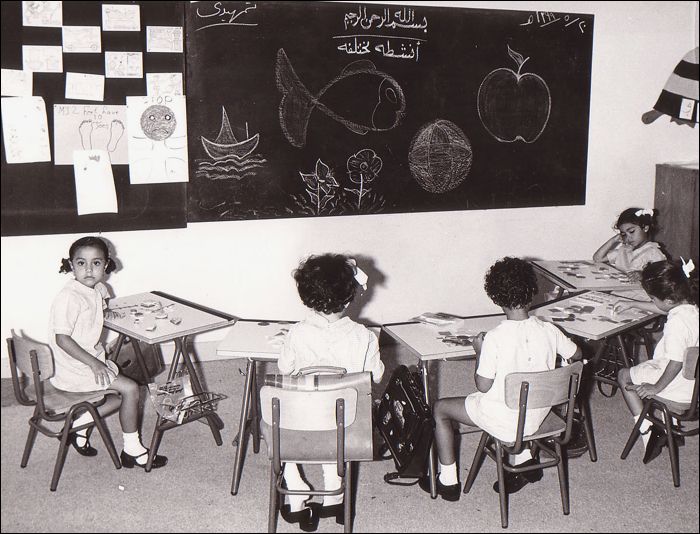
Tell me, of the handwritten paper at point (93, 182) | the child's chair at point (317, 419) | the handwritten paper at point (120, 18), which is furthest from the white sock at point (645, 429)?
the handwritten paper at point (120, 18)

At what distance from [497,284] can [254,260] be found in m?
2.13

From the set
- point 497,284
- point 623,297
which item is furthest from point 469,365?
point 497,284

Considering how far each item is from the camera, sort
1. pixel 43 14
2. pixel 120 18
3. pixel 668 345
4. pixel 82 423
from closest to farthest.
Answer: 1. pixel 668 345
2. pixel 82 423
3. pixel 43 14
4. pixel 120 18

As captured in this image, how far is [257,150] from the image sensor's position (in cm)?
439

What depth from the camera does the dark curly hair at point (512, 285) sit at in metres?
2.82

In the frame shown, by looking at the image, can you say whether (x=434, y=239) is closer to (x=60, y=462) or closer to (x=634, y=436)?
(x=634, y=436)

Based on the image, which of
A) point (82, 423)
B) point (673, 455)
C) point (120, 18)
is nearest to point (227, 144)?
point (120, 18)

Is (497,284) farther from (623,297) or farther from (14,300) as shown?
(14,300)

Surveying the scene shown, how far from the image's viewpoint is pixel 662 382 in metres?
3.07

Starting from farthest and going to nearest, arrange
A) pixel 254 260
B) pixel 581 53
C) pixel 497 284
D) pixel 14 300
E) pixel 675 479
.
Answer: pixel 581 53 → pixel 254 260 → pixel 14 300 → pixel 675 479 → pixel 497 284

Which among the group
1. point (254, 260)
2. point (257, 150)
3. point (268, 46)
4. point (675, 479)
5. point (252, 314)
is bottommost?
point (675, 479)

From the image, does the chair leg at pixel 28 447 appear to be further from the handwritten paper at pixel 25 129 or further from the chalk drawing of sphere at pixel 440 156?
the chalk drawing of sphere at pixel 440 156

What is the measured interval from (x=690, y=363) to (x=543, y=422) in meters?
0.67

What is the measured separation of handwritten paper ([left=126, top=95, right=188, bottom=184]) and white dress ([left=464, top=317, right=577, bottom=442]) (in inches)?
92.5
